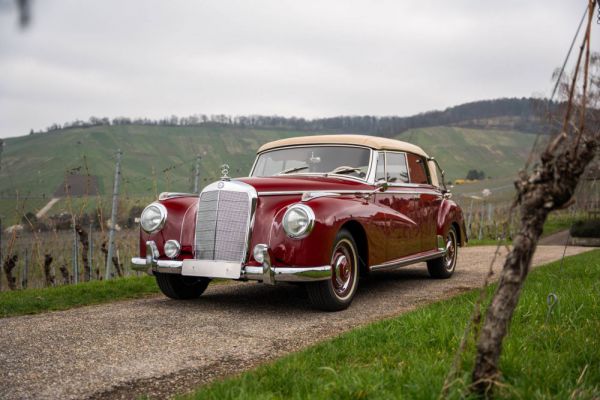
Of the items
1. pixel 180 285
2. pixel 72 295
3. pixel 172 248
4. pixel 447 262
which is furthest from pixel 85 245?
pixel 447 262

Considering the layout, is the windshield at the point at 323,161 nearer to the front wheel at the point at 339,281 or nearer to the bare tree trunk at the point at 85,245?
the front wheel at the point at 339,281

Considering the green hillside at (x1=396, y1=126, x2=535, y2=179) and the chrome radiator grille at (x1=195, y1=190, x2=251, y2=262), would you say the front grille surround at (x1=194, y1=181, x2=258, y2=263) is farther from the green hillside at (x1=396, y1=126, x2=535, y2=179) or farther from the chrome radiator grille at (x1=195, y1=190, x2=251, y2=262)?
the green hillside at (x1=396, y1=126, x2=535, y2=179)

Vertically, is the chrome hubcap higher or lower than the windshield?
lower

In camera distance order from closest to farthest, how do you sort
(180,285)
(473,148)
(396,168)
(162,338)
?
1. (162,338)
2. (180,285)
3. (396,168)
4. (473,148)

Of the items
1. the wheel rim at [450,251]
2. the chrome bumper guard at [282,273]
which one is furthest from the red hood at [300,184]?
the wheel rim at [450,251]

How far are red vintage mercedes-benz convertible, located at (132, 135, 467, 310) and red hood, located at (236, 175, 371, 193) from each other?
0.01 m

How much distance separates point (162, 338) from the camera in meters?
4.51

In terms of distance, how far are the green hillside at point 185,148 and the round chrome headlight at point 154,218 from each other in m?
57.1

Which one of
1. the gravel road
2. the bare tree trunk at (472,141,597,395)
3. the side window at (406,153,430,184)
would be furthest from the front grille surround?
the bare tree trunk at (472,141,597,395)

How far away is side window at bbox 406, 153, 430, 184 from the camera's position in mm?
7984

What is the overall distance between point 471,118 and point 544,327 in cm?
10556

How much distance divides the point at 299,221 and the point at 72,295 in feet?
11.0

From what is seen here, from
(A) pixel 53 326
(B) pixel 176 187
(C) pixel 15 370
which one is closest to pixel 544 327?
(C) pixel 15 370

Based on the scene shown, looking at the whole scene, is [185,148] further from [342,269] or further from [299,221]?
[299,221]
